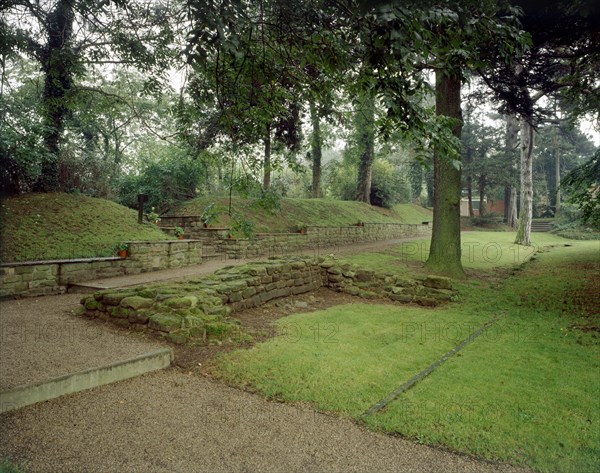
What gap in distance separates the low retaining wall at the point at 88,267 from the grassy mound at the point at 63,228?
0.55 m

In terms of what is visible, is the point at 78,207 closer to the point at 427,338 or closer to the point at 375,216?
the point at 427,338

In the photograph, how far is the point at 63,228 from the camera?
8.84m

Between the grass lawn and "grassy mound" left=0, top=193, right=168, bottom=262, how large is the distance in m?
5.34

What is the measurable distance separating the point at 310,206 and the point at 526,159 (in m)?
10.9

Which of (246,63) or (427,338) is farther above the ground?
(246,63)

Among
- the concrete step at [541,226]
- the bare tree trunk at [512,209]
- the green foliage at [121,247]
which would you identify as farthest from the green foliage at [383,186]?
the green foliage at [121,247]

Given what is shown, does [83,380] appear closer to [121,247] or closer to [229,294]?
[229,294]

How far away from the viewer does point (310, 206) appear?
1781cm

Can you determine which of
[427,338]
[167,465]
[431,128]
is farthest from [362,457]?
[427,338]

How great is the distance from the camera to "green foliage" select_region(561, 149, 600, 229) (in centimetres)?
812

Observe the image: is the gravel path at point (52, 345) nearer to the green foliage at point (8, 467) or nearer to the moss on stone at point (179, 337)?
the moss on stone at point (179, 337)

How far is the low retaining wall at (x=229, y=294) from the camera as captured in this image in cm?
467

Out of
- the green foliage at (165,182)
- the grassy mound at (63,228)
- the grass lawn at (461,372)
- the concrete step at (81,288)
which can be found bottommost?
the grass lawn at (461,372)

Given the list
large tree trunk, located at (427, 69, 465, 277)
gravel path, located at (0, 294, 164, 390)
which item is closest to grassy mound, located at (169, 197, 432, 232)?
large tree trunk, located at (427, 69, 465, 277)
